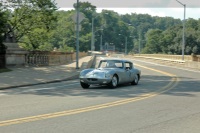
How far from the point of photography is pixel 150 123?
28.8ft

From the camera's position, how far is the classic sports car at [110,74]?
55.6 ft

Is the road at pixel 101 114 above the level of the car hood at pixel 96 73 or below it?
below

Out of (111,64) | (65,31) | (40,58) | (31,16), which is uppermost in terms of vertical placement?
(65,31)

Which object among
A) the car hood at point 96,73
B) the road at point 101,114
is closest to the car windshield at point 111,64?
the car hood at point 96,73

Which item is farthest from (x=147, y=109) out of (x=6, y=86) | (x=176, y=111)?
(x=6, y=86)

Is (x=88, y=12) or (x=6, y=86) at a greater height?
(x=88, y=12)

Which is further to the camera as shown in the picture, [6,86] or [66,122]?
[6,86]

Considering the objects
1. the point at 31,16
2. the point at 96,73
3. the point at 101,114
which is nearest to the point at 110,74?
the point at 96,73

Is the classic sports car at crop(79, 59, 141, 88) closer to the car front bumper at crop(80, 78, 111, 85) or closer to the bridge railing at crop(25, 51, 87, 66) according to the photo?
the car front bumper at crop(80, 78, 111, 85)

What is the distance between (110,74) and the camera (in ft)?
55.9

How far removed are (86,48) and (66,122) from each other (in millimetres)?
110138

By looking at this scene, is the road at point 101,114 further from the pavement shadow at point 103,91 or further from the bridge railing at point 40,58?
the bridge railing at point 40,58

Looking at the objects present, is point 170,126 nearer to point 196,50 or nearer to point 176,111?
point 176,111

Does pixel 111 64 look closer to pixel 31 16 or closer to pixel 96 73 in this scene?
pixel 96 73
